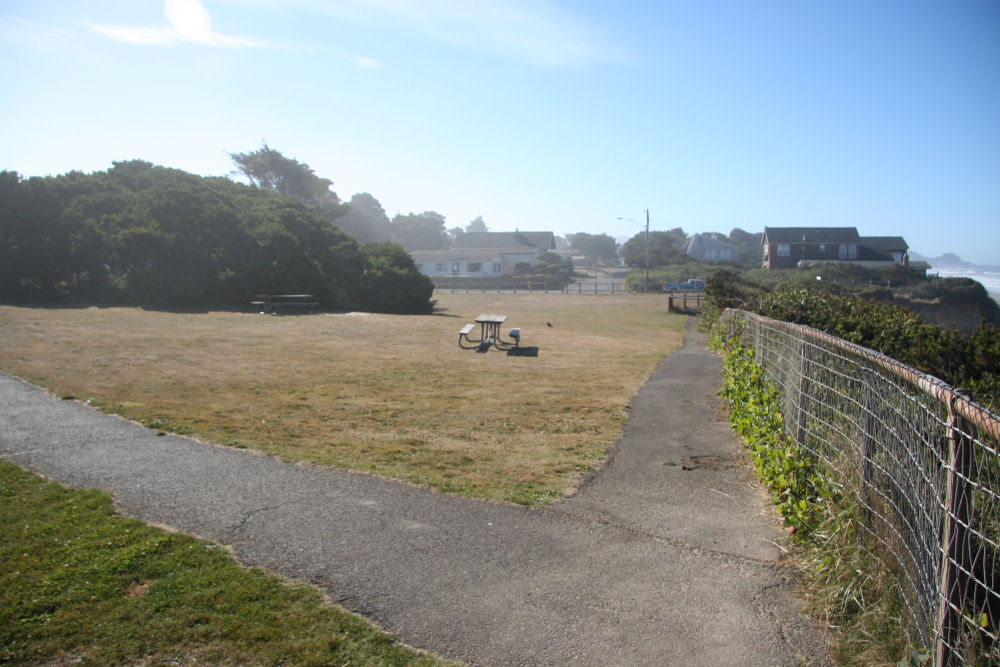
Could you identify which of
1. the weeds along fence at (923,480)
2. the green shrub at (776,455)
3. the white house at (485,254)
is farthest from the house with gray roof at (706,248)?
the weeds along fence at (923,480)

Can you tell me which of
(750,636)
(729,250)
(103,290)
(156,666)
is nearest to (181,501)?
(156,666)

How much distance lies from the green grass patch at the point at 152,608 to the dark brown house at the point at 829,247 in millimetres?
86081

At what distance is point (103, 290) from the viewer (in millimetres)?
26234

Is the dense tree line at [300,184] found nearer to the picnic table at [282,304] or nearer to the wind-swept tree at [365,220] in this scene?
the wind-swept tree at [365,220]

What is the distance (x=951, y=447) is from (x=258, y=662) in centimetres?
299

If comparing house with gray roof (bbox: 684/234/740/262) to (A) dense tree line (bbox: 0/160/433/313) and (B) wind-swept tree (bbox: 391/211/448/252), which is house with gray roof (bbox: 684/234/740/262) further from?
(A) dense tree line (bbox: 0/160/433/313)

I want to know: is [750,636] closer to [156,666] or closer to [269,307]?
[156,666]

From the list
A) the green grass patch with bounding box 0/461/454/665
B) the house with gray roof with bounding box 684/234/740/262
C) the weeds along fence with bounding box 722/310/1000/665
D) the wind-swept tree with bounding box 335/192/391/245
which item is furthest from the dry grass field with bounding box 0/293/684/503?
the house with gray roof with bounding box 684/234/740/262

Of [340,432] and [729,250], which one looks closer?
[340,432]

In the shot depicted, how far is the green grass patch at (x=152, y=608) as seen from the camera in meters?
3.07

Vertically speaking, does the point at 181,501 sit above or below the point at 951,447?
below

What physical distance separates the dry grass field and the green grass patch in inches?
78.9

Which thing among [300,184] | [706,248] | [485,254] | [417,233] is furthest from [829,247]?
[417,233]

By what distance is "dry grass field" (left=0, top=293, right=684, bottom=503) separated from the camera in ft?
21.5
